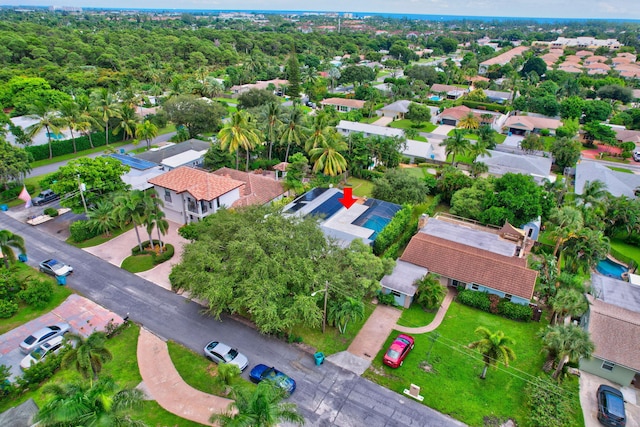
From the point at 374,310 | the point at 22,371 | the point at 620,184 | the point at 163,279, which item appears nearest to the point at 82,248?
the point at 163,279

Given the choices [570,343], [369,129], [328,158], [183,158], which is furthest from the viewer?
[369,129]

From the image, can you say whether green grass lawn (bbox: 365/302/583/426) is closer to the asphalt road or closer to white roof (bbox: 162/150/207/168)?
the asphalt road

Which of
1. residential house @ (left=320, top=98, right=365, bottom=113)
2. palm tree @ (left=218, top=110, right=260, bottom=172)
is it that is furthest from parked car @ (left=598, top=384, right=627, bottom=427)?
residential house @ (left=320, top=98, right=365, bottom=113)

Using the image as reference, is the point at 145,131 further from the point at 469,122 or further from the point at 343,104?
the point at 469,122

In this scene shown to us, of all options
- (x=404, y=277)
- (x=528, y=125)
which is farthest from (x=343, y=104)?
(x=404, y=277)

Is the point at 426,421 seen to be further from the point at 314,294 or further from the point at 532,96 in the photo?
the point at 532,96

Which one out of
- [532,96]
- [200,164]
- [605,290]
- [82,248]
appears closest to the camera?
[605,290]
